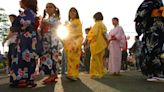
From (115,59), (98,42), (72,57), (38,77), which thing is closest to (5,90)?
(72,57)

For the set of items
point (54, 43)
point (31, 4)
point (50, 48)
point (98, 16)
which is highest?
point (98, 16)

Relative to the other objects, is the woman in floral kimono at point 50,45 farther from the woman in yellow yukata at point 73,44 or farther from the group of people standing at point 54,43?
the woman in yellow yukata at point 73,44

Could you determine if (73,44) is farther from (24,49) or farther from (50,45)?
(24,49)

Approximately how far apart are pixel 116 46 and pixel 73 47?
15.7 feet

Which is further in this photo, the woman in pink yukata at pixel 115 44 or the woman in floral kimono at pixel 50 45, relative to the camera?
the woman in pink yukata at pixel 115 44

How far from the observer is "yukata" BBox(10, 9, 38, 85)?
9586 mm

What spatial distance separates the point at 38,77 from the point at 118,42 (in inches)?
172

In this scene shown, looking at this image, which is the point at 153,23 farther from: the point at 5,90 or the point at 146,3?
the point at 5,90

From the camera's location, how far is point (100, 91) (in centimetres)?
871

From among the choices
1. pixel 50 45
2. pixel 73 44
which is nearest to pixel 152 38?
pixel 73 44

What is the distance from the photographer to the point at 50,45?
36.3ft

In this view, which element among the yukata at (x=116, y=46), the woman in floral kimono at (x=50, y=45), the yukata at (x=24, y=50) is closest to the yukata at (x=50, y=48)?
the woman in floral kimono at (x=50, y=45)

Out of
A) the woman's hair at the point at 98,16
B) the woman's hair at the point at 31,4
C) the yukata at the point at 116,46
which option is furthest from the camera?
the yukata at the point at 116,46

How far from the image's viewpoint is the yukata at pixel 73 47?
11.8m
